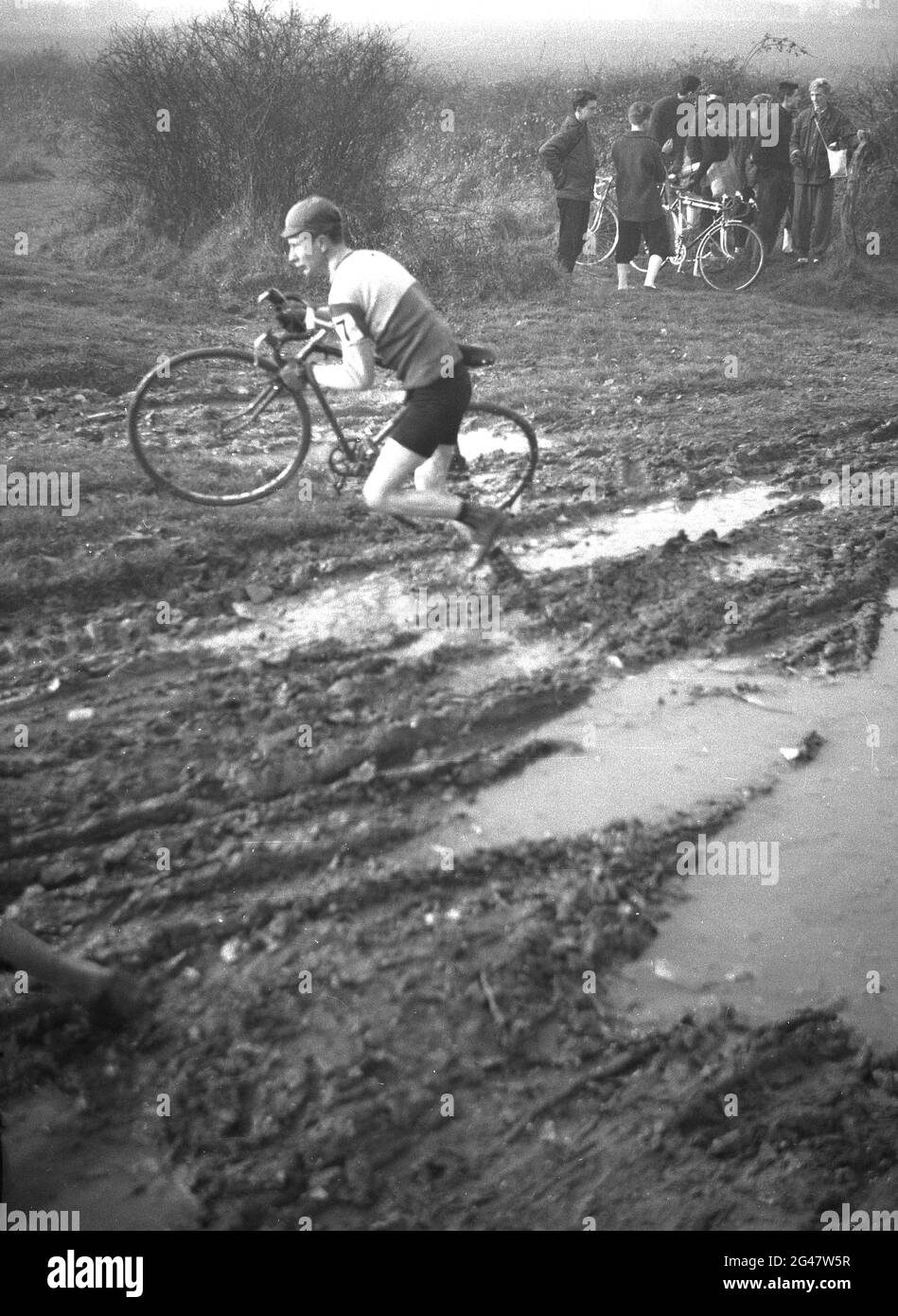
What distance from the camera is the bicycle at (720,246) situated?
14.3m

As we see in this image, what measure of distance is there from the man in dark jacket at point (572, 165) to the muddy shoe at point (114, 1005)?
11803 millimetres

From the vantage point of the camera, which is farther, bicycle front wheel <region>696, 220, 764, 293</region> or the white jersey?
bicycle front wheel <region>696, 220, 764, 293</region>

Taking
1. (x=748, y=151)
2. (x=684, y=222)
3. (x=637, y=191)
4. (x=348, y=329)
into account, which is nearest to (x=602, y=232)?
(x=684, y=222)

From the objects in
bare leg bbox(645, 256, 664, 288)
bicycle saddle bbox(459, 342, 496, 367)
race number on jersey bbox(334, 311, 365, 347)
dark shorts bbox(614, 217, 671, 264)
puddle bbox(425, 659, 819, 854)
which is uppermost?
dark shorts bbox(614, 217, 671, 264)

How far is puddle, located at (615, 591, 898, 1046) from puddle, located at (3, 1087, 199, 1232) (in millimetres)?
1425

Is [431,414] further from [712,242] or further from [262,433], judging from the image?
[712,242]

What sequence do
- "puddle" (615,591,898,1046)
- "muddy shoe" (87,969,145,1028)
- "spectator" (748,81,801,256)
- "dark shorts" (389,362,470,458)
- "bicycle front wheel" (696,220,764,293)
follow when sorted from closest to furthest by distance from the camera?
"muddy shoe" (87,969,145,1028) → "puddle" (615,591,898,1046) → "dark shorts" (389,362,470,458) → "bicycle front wheel" (696,220,764,293) → "spectator" (748,81,801,256)

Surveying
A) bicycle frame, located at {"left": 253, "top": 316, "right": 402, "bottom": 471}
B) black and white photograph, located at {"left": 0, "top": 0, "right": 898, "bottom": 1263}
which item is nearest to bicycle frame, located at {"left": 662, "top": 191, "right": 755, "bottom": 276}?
black and white photograph, located at {"left": 0, "top": 0, "right": 898, "bottom": 1263}

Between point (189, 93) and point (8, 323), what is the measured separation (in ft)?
17.3

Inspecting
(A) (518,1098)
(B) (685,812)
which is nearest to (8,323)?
(B) (685,812)

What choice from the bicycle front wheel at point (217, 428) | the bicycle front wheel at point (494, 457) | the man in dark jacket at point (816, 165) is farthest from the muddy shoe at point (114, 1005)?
the man in dark jacket at point (816, 165)

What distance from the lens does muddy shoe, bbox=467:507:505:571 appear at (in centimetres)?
611

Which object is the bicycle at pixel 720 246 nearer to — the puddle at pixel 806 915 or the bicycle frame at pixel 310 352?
the bicycle frame at pixel 310 352

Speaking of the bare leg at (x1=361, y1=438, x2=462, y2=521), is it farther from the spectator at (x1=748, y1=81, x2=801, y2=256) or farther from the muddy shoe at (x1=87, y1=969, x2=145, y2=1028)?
the spectator at (x1=748, y1=81, x2=801, y2=256)
